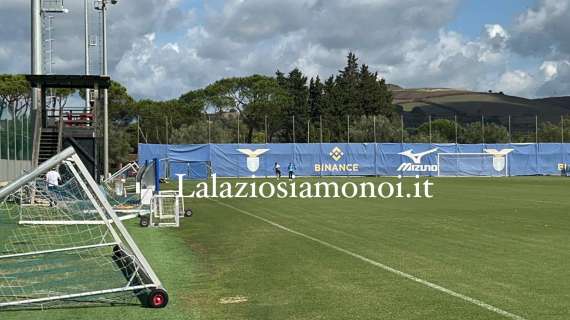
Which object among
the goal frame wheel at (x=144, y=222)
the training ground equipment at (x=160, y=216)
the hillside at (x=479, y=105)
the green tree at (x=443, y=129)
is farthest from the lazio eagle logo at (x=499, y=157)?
the hillside at (x=479, y=105)

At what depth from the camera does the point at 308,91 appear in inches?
3944

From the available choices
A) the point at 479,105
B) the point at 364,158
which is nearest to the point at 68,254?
the point at 364,158

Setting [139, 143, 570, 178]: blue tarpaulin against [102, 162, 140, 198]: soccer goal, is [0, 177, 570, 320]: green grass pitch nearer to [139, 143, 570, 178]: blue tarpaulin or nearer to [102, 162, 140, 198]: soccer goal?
[102, 162, 140, 198]: soccer goal

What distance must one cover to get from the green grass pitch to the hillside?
118304 mm

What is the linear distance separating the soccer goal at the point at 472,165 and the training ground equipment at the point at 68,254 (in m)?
48.6

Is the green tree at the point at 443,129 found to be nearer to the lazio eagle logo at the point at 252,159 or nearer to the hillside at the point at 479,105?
the hillside at the point at 479,105

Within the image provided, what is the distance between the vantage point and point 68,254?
12195 millimetres

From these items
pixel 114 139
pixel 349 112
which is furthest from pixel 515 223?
pixel 349 112

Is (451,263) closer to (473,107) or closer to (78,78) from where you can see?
(78,78)

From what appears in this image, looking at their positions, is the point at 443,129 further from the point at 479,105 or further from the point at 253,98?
the point at 479,105

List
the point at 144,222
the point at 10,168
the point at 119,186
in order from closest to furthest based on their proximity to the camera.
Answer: the point at 144,222
the point at 119,186
the point at 10,168

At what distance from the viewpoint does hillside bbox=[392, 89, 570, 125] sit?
141375 mm

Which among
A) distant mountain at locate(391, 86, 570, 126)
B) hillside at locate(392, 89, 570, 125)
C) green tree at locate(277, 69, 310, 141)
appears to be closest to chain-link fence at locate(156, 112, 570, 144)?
green tree at locate(277, 69, 310, 141)

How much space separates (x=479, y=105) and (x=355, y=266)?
144365 mm
